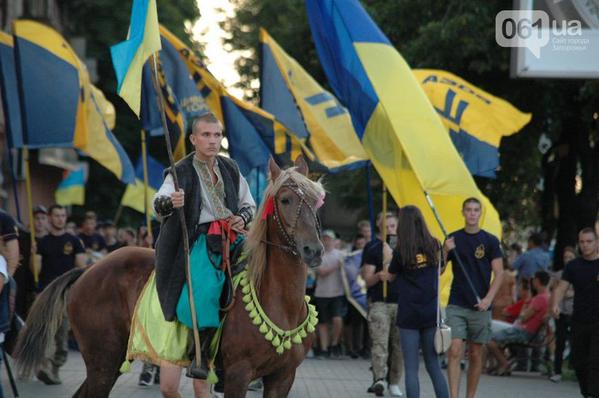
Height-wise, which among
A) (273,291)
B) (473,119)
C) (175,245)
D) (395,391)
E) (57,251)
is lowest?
(395,391)

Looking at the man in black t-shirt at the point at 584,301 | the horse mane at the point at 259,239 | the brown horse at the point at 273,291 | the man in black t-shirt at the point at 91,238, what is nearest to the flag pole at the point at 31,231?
the man in black t-shirt at the point at 91,238

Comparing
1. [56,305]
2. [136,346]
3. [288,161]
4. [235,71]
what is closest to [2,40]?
[288,161]

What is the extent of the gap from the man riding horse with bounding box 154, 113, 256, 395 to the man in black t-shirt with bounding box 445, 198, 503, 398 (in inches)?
148

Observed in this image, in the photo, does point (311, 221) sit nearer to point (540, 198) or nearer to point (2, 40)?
point (2, 40)

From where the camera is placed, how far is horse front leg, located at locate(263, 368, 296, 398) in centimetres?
771

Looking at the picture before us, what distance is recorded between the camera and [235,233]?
8.00 metres

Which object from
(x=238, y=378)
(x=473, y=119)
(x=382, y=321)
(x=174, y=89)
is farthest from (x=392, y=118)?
(x=238, y=378)

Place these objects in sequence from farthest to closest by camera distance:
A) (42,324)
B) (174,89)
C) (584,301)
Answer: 1. (174,89)
2. (584,301)
3. (42,324)

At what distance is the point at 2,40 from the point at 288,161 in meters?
4.17

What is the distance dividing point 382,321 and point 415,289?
2.95 meters

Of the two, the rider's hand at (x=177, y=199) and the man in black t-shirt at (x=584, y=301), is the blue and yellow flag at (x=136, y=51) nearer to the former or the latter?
the rider's hand at (x=177, y=199)

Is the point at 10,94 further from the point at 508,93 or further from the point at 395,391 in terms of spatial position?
the point at 508,93

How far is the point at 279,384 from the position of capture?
25.4 ft

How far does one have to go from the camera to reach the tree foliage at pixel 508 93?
2291cm
